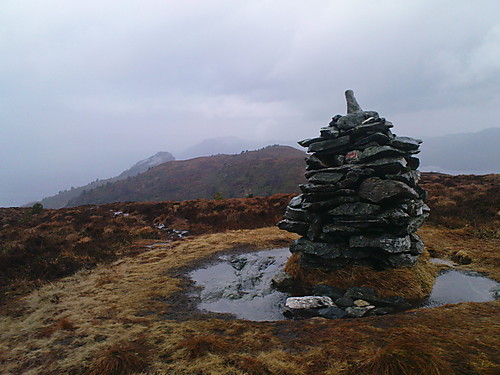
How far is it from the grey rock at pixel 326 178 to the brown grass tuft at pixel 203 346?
8216 millimetres

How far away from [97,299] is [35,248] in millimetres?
10601

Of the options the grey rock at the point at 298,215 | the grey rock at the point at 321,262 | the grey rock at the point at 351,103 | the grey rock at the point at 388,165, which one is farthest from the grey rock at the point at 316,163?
the grey rock at the point at 321,262

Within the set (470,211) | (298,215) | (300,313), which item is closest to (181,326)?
(300,313)

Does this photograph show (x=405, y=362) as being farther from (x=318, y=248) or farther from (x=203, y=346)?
(x=318, y=248)

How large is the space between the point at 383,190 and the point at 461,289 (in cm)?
483

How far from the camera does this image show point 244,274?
1382cm

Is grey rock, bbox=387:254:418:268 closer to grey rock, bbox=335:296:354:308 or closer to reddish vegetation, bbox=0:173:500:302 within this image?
grey rock, bbox=335:296:354:308

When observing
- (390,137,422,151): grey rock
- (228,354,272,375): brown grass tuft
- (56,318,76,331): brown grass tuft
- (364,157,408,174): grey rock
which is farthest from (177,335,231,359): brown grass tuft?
(390,137,422,151): grey rock

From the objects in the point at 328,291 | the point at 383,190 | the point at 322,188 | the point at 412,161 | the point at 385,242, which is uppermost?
the point at 412,161

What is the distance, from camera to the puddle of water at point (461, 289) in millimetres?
9273

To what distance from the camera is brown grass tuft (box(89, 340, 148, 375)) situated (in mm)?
5789

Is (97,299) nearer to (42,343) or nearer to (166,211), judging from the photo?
(42,343)

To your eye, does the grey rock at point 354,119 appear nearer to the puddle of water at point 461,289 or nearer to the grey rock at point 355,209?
the grey rock at point 355,209

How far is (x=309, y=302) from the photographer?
965 centimetres
